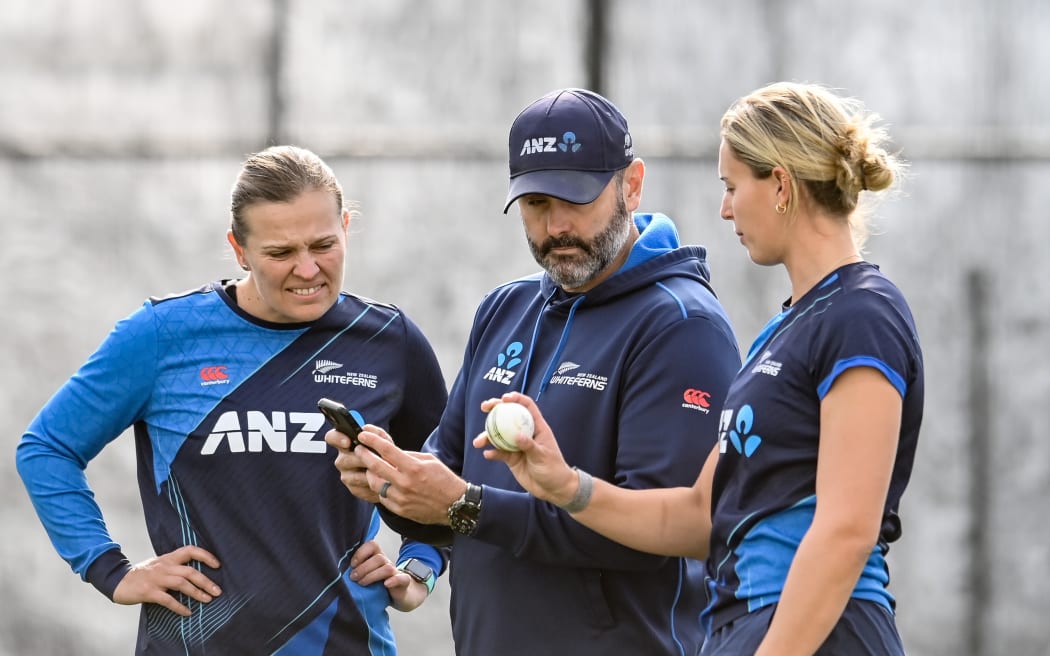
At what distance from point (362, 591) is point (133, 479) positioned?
2204 millimetres

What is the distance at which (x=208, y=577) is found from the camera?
280 centimetres

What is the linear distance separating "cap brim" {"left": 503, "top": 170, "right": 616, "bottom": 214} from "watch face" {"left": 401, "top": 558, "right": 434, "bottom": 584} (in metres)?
0.94

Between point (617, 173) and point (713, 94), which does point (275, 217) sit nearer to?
point (617, 173)

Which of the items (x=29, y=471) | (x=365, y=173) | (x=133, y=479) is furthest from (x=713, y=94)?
(x=29, y=471)

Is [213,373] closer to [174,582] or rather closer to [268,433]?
[268,433]

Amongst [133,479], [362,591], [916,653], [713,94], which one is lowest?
[916,653]

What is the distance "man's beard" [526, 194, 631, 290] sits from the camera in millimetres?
2590

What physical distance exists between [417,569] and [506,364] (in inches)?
24.5

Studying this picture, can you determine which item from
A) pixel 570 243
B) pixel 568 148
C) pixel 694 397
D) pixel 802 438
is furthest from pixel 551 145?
pixel 802 438

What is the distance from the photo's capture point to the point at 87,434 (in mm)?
2938

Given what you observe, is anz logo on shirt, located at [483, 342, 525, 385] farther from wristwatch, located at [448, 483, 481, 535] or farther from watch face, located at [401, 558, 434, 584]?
watch face, located at [401, 558, 434, 584]

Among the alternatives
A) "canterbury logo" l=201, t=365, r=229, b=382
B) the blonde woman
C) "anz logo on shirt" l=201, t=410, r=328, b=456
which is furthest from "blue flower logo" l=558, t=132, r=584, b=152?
"canterbury logo" l=201, t=365, r=229, b=382

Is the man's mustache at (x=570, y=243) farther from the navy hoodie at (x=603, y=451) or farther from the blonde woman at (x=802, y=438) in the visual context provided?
the blonde woman at (x=802, y=438)

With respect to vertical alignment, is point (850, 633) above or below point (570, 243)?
below
